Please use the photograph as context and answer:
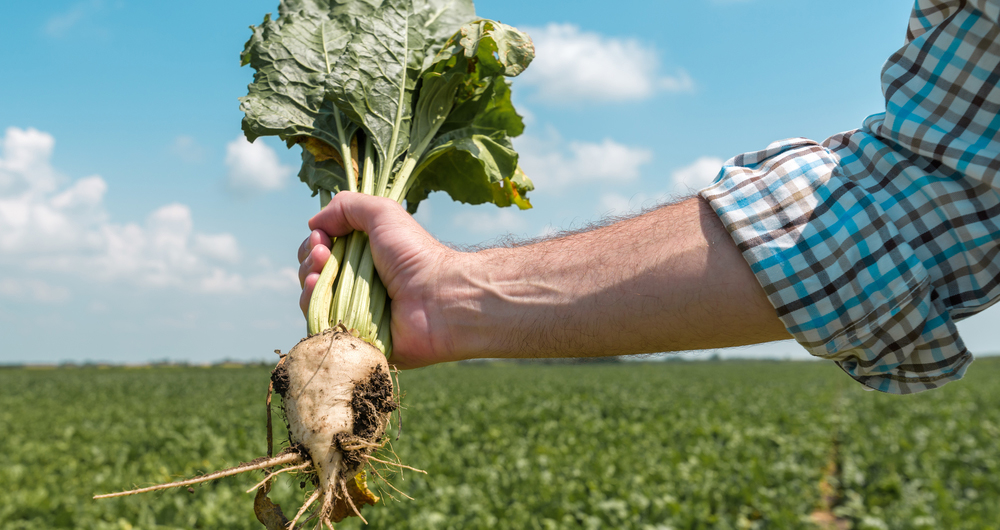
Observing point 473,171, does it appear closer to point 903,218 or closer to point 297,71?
point 297,71

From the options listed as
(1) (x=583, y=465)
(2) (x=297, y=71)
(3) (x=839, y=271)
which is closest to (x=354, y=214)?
(2) (x=297, y=71)

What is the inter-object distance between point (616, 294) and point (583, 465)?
26.3ft

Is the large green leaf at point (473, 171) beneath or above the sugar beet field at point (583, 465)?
above

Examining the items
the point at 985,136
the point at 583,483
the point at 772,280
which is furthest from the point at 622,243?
the point at 583,483

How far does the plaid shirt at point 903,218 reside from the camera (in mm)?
1354

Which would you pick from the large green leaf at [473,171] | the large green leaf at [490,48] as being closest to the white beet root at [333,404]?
the large green leaf at [473,171]

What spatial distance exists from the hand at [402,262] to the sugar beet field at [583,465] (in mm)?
600

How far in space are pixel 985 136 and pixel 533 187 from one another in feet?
6.64

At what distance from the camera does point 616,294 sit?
5.63ft

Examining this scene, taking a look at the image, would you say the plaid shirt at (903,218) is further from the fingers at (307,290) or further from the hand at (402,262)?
the fingers at (307,290)

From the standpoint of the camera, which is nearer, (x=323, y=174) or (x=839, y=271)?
(x=839, y=271)

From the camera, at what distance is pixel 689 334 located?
167cm

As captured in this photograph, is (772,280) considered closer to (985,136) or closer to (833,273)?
(833,273)

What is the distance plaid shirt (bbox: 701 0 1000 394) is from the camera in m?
1.35
